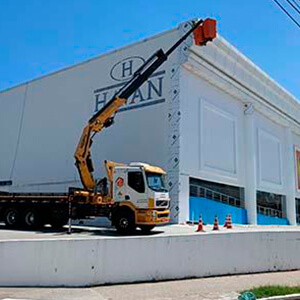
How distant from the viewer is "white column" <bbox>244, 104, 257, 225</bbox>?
32250 mm

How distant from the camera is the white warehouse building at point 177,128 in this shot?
2608 centimetres

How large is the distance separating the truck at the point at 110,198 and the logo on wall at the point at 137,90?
19.9 feet

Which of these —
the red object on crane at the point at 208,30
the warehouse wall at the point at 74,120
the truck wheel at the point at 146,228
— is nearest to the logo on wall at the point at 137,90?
the warehouse wall at the point at 74,120

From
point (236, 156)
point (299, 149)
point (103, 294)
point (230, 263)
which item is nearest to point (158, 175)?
point (230, 263)

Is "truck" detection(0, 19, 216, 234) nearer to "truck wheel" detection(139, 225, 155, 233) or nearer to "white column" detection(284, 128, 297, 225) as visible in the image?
"truck wheel" detection(139, 225, 155, 233)

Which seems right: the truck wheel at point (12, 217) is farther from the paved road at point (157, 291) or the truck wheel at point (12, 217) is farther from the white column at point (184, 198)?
the paved road at point (157, 291)

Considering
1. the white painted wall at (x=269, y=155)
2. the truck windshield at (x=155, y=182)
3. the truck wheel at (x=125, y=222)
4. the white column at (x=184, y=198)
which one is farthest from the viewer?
the white painted wall at (x=269, y=155)

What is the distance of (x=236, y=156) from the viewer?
31.6 meters

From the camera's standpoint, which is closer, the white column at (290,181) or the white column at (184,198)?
the white column at (184,198)

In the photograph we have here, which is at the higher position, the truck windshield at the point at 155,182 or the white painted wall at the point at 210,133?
the white painted wall at the point at 210,133

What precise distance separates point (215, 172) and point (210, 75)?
7042 millimetres

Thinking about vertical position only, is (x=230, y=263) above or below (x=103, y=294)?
above

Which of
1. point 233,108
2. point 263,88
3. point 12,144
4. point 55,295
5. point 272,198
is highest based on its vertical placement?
point 263,88

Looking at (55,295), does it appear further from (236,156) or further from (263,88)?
(263,88)
